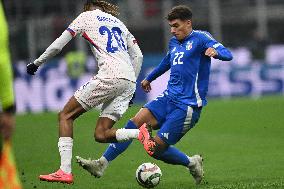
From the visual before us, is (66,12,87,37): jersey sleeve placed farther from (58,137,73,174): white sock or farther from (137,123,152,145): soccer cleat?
(137,123,152,145): soccer cleat

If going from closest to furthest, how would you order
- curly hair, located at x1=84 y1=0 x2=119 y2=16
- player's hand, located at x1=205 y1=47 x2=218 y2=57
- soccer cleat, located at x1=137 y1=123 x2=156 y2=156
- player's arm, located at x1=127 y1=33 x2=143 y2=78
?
1. player's hand, located at x1=205 y1=47 x2=218 y2=57
2. soccer cleat, located at x1=137 y1=123 x2=156 y2=156
3. curly hair, located at x1=84 y1=0 x2=119 y2=16
4. player's arm, located at x1=127 y1=33 x2=143 y2=78

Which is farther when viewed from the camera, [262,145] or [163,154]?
[262,145]

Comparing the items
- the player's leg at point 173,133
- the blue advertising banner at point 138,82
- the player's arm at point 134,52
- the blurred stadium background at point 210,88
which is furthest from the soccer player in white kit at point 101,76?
the blue advertising banner at point 138,82

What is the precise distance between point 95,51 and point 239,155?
3759mm

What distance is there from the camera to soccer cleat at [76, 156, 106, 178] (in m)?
9.46

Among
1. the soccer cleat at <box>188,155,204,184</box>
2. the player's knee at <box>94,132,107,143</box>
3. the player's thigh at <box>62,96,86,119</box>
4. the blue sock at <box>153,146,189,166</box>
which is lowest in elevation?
the soccer cleat at <box>188,155,204,184</box>

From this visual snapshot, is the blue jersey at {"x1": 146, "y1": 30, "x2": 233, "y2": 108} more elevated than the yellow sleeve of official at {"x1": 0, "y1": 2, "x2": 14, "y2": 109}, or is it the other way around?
the yellow sleeve of official at {"x1": 0, "y1": 2, "x2": 14, "y2": 109}

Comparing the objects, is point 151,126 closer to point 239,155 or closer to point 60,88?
point 239,155

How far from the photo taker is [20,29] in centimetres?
2852

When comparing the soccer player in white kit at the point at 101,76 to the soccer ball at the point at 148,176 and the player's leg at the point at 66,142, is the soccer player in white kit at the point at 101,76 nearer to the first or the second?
the player's leg at the point at 66,142

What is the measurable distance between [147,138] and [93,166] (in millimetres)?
899

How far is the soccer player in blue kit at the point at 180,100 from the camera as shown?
30.7 ft

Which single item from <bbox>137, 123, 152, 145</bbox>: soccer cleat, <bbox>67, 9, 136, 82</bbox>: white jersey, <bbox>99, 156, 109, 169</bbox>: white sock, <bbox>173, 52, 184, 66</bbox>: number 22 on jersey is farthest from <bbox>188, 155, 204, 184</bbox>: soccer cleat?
<bbox>67, 9, 136, 82</bbox>: white jersey

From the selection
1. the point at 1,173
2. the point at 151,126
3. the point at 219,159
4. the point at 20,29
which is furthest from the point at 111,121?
the point at 20,29
